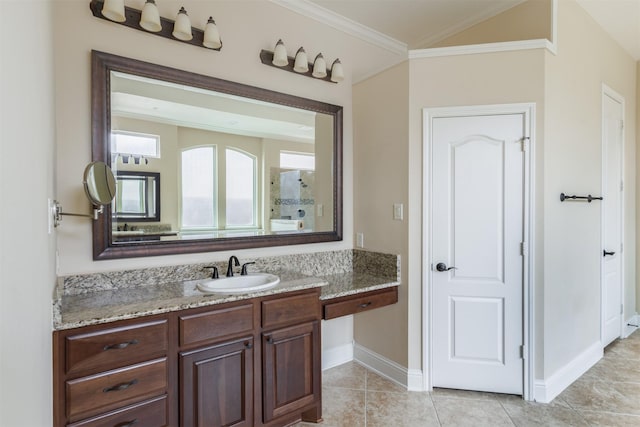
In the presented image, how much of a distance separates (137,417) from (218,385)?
38 cm

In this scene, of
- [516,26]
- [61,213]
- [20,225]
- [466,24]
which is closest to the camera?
[20,225]

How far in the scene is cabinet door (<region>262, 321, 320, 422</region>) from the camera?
1.99 m

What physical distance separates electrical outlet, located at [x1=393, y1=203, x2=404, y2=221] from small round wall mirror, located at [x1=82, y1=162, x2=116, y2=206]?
6.31 feet

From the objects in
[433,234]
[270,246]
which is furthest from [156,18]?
[433,234]

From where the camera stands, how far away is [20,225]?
2.40 feet

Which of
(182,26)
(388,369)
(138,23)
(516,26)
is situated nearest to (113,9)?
(138,23)

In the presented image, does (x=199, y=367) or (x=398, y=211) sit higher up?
(x=398, y=211)

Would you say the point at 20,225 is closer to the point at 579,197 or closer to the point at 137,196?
the point at 137,196

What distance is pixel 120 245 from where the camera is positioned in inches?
78.3

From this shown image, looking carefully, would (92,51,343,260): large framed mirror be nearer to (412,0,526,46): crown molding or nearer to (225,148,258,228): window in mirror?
(225,148,258,228): window in mirror

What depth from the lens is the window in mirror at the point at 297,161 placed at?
2.73 meters

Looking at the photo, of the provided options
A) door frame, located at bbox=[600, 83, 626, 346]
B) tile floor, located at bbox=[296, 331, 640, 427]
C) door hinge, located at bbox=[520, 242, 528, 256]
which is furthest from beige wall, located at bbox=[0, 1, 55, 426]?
door frame, located at bbox=[600, 83, 626, 346]

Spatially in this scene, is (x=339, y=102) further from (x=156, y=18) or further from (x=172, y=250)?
(x=172, y=250)

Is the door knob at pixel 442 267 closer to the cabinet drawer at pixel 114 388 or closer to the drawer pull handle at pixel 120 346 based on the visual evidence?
the cabinet drawer at pixel 114 388
